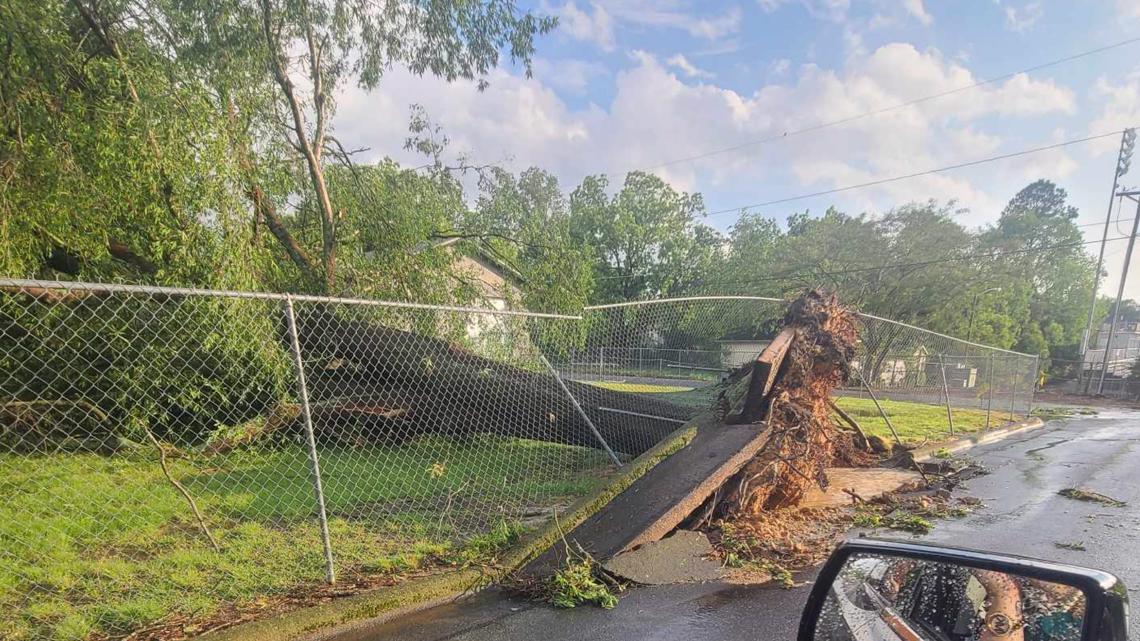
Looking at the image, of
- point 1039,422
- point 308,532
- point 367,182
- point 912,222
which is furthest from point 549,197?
point 912,222

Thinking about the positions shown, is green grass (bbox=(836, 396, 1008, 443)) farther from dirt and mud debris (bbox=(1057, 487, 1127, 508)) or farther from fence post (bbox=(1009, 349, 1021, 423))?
dirt and mud debris (bbox=(1057, 487, 1127, 508))

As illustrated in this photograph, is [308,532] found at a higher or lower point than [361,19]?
lower

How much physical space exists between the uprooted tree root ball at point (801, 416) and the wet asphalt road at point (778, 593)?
41.3 inches

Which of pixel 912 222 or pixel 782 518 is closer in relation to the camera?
pixel 782 518

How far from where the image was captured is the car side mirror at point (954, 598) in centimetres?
115

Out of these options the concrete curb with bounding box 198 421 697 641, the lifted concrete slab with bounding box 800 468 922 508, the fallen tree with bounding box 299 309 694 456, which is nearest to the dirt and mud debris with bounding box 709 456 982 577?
the lifted concrete slab with bounding box 800 468 922 508

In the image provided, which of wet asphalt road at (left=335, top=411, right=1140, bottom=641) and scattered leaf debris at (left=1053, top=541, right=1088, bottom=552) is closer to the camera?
wet asphalt road at (left=335, top=411, right=1140, bottom=641)

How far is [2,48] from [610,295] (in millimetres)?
33793

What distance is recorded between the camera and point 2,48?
5.07 meters

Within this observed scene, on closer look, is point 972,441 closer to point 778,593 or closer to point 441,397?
point 778,593

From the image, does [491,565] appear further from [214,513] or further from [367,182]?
[367,182]

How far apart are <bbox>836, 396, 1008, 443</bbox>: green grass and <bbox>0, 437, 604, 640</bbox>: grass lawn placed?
667 centimetres

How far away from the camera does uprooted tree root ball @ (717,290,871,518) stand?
4.92 meters

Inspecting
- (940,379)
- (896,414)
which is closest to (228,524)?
(940,379)
